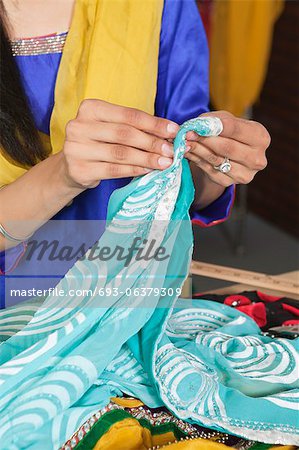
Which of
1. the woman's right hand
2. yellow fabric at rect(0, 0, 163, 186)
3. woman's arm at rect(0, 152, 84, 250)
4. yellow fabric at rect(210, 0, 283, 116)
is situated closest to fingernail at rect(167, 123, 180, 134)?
the woman's right hand

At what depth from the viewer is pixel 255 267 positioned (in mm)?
3039

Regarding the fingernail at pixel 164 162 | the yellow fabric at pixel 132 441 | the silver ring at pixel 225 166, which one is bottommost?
the yellow fabric at pixel 132 441

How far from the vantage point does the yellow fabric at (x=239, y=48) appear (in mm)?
2801

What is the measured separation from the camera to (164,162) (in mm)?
840

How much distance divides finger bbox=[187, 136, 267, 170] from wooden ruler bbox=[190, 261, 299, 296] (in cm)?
45

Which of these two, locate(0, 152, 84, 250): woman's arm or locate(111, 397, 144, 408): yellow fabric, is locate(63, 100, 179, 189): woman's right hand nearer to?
locate(0, 152, 84, 250): woman's arm

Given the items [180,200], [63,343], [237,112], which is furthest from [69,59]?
[237,112]

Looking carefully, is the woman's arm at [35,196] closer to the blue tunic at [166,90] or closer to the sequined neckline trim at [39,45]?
the blue tunic at [166,90]

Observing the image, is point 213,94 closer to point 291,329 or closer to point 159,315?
point 291,329

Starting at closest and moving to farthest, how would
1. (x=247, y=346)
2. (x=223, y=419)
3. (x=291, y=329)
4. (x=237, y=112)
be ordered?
(x=223, y=419) → (x=247, y=346) → (x=291, y=329) → (x=237, y=112)

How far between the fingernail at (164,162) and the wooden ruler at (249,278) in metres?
0.53

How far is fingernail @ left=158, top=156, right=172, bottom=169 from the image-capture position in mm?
838

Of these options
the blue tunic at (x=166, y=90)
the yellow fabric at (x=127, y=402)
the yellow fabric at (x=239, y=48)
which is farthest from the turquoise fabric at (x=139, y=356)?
the yellow fabric at (x=239, y=48)

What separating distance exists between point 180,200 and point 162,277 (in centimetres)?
9
